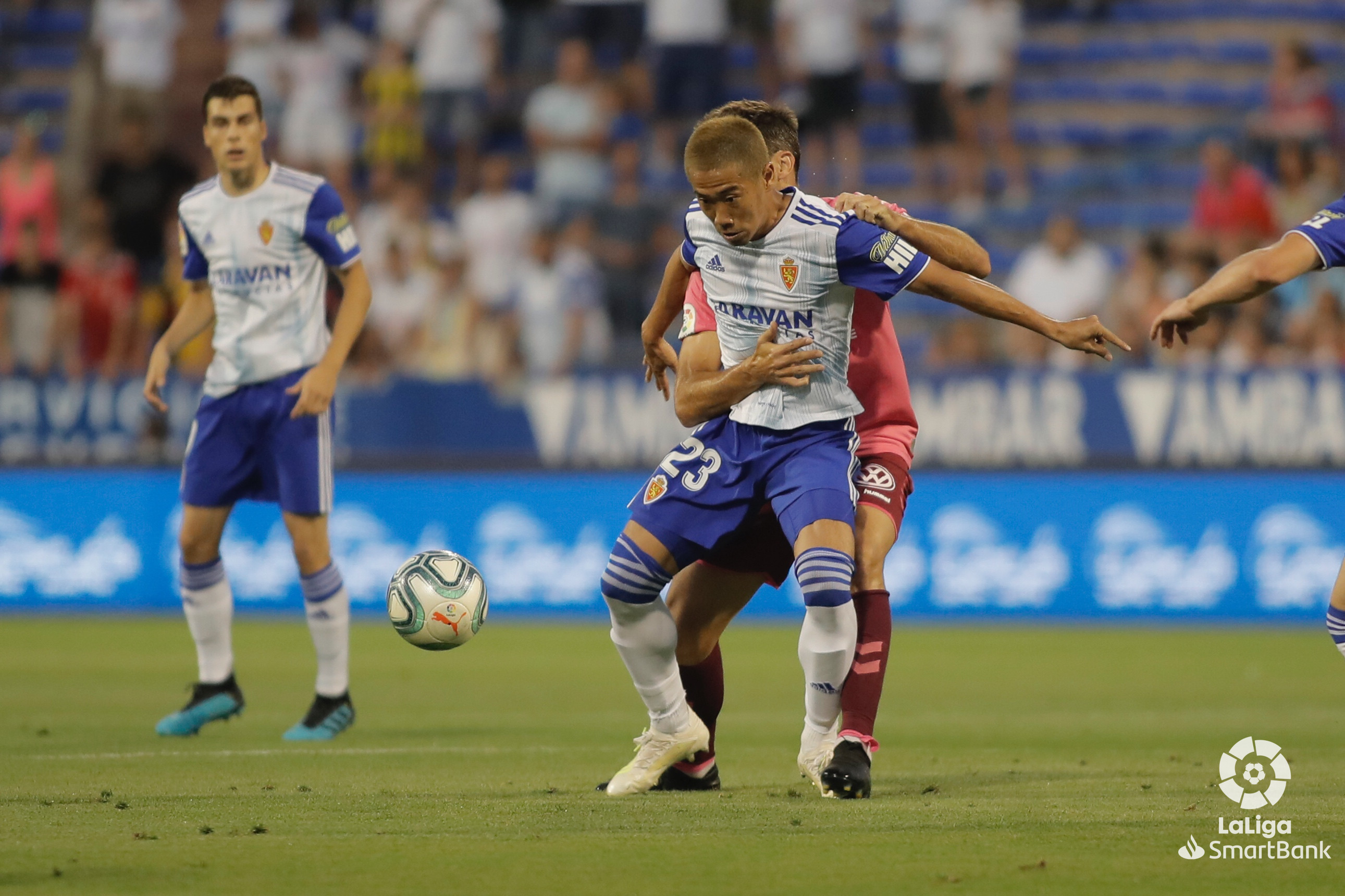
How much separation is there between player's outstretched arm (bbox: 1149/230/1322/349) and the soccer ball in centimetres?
292

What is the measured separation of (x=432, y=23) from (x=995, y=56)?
561 cm

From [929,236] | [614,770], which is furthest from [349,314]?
[929,236]

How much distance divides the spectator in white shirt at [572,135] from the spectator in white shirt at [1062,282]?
4.46 m

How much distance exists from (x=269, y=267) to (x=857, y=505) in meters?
3.30

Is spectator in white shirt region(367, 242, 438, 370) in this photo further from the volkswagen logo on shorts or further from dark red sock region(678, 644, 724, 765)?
the volkswagen logo on shorts

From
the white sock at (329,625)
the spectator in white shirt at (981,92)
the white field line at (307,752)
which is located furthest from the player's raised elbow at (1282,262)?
the spectator in white shirt at (981,92)

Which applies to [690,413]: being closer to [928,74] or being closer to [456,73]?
[928,74]

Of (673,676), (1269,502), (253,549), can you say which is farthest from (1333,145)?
(673,676)

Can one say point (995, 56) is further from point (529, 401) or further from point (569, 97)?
point (529, 401)

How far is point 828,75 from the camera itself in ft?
61.7

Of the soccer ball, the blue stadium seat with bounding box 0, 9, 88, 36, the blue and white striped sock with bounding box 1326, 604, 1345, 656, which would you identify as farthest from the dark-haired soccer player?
the blue stadium seat with bounding box 0, 9, 88, 36

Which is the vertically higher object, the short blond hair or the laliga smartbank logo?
the short blond hair

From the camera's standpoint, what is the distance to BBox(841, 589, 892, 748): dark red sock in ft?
21.2

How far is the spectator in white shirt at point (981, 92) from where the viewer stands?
18750mm
